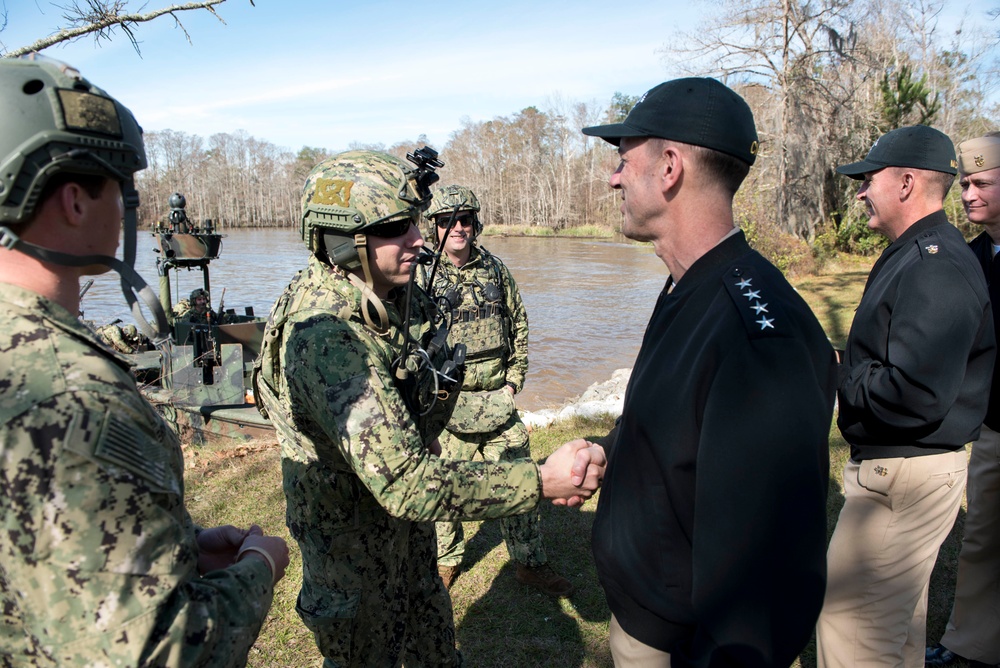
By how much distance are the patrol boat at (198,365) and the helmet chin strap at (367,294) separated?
267 inches

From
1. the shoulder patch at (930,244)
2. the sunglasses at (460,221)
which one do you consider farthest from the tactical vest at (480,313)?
the shoulder patch at (930,244)

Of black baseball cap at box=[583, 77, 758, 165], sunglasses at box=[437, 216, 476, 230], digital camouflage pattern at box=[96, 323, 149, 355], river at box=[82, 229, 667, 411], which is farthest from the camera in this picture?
river at box=[82, 229, 667, 411]

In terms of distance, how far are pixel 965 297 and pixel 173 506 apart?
10.1 feet

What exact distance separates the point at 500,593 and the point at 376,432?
288 cm

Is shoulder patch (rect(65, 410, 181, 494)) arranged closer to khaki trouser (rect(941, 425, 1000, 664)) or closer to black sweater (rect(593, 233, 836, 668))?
black sweater (rect(593, 233, 836, 668))

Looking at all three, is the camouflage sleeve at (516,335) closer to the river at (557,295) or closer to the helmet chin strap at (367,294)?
the helmet chin strap at (367,294)

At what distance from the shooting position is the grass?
148 inches

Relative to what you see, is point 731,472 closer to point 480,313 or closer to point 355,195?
point 355,195

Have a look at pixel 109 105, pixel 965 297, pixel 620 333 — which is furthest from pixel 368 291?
pixel 620 333

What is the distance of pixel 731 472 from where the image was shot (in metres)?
1.50

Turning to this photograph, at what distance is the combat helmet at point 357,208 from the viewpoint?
8.01 feet

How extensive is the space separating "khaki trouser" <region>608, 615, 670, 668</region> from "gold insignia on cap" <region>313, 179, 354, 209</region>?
1.76 meters

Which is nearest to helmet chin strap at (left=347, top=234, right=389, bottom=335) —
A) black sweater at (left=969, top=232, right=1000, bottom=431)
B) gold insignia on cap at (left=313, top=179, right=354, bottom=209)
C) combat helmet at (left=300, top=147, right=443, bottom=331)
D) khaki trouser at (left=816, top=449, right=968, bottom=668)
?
combat helmet at (left=300, top=147, right=443, bottom=331)

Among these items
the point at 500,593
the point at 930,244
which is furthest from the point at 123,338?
the point at 930,244
